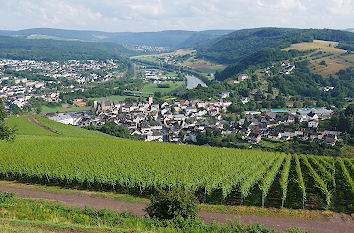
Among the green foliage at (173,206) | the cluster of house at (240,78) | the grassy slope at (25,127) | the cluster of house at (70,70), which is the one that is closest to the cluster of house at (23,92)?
the cluster of house at (70,70)

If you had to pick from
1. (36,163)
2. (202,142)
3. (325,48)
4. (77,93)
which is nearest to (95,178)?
(36,163)

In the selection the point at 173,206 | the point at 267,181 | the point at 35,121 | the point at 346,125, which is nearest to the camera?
the point at 173,206

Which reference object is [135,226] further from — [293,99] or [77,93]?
[77,93]

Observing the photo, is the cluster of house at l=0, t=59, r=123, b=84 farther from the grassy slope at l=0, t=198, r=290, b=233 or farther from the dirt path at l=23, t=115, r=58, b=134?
the grassy slope at l=0, t=198, r=290, b=233

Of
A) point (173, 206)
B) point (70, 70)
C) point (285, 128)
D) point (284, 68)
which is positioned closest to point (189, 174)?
point (173, 206)

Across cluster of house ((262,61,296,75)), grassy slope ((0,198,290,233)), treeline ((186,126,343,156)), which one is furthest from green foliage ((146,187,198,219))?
cluster of house ((262,61,296,75))

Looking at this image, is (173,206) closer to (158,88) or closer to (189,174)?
(189,174)
